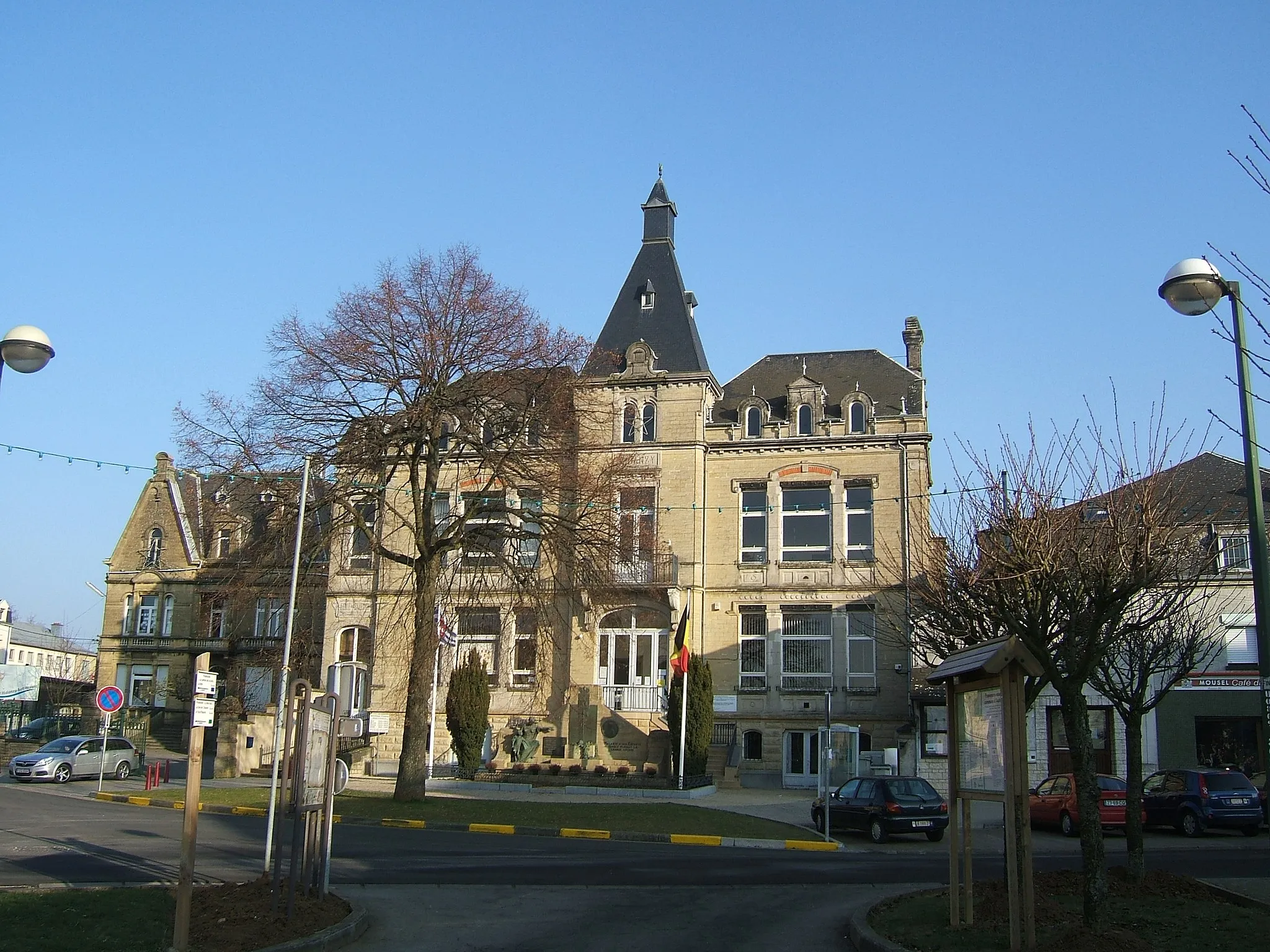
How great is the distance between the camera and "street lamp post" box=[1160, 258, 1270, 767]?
430 inches

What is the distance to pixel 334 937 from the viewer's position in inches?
445

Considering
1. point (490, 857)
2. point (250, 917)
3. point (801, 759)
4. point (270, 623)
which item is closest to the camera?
point (250, 917)

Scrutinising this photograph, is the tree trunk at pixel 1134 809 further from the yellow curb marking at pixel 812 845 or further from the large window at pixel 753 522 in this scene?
the large window at pixel 753 522

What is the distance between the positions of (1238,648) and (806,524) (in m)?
13.8

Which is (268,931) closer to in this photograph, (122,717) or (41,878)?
(41,878)

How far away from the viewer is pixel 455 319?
27000mm

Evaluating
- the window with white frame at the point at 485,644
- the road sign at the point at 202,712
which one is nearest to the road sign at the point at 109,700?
the window with white frame at the point at 485,644

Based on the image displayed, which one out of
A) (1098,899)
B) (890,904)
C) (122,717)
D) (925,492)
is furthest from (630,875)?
(122,717)

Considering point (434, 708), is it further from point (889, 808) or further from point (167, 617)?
point (167, 617)

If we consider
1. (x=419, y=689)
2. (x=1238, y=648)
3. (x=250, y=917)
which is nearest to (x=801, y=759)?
(x=1238, y=648)

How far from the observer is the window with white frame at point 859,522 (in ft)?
127

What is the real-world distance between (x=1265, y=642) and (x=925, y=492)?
27831 mm

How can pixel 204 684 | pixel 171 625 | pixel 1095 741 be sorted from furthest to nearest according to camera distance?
pixel 171 625 → pixel 1095 741 → pixel 204 684

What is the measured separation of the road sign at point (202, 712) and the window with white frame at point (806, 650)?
2853 cm
